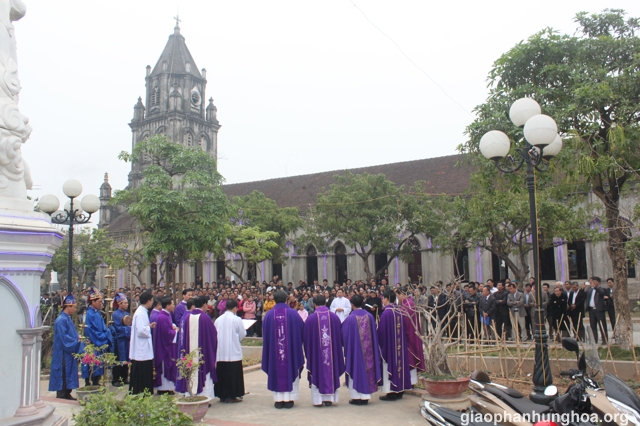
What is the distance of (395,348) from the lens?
8711mm

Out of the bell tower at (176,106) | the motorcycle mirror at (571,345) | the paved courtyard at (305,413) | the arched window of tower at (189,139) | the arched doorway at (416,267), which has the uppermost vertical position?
the bell tower at (176,106)

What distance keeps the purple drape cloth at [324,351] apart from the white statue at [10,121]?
4697mm

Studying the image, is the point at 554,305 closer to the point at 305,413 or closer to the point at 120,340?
the point at 305,413

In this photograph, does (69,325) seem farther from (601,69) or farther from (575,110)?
(601,69)

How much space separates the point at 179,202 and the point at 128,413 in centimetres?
1244

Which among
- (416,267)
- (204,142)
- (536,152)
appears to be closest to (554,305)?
(536,152)

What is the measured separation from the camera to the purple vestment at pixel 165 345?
9.10 m

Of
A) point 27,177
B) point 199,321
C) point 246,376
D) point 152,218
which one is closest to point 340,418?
point 199,321

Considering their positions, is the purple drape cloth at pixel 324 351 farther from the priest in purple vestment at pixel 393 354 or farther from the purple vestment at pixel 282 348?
the priest in purple vestment at pixel 393 354

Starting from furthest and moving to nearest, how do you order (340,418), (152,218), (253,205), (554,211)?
(253,205) < (554,211) < (152,218) < (340,418)

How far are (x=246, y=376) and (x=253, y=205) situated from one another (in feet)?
62.5

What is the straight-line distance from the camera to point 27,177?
223 inches

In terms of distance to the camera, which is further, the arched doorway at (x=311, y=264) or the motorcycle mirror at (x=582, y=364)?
the arched doorway at (x=311, y=264)

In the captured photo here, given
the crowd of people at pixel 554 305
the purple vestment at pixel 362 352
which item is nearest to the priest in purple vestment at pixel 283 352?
the purple vestment at pixel 362 352
